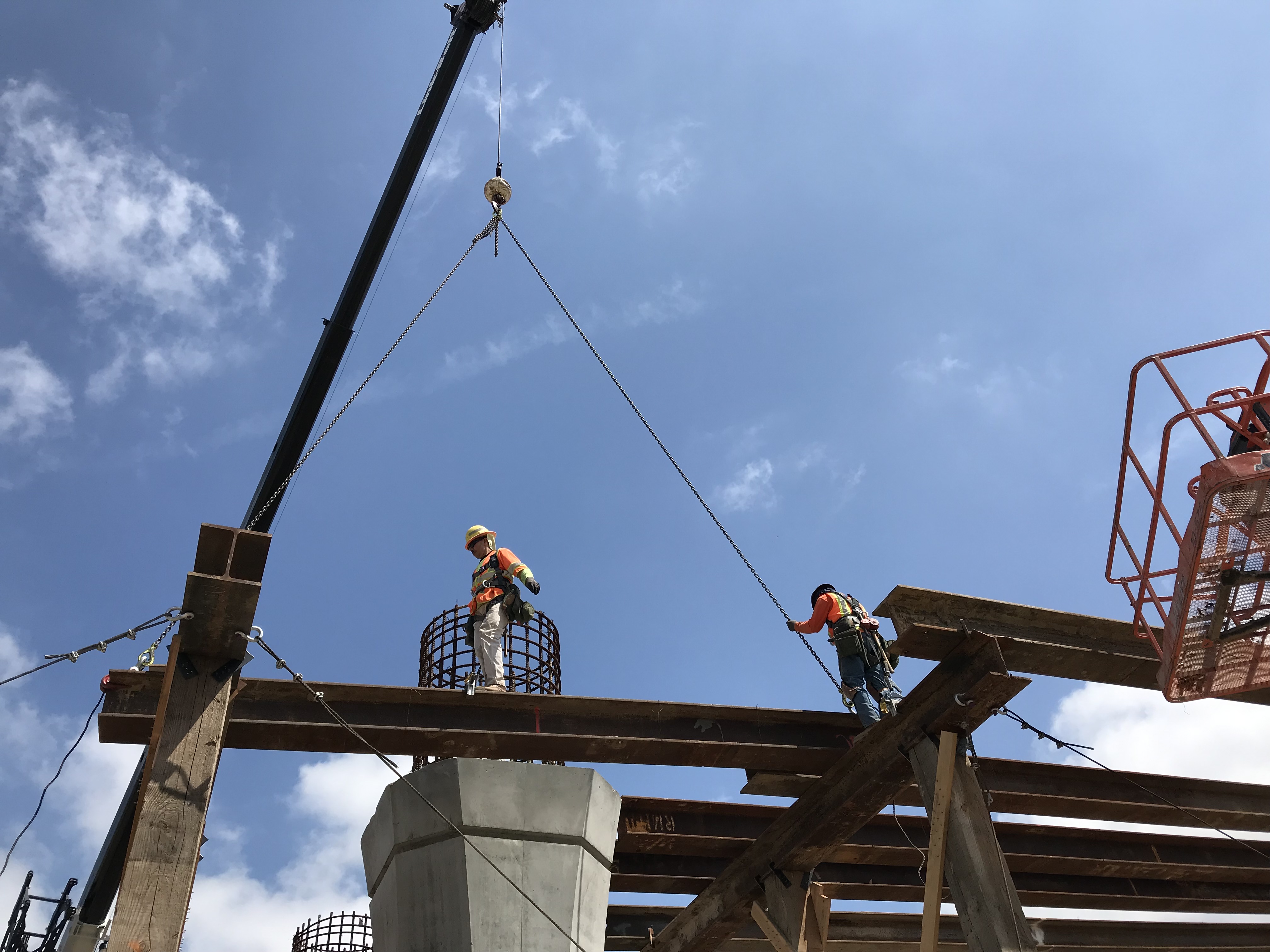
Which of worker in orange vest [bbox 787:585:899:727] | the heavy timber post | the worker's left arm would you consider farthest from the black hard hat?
the heavy timber post

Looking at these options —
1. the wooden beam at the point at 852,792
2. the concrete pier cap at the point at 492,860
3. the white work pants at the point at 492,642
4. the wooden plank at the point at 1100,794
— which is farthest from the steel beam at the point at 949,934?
the concrete pier cap at the point at 492,860

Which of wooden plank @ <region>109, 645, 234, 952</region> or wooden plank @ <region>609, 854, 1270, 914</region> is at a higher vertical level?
wooden plank @ <region>609, 854, 1270, 914</region>

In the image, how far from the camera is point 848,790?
8.50 m

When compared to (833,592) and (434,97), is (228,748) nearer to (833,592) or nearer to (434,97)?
(833,592)

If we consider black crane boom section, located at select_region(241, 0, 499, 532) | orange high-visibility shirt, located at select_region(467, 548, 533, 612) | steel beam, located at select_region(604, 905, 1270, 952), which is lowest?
steel beam, located at select_region(604, 905, 1270, 952)

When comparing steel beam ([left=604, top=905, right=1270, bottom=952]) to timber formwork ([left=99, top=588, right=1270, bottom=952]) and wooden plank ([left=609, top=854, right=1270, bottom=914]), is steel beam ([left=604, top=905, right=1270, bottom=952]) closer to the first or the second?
timber formwork ([left=99, top=588, right=1270, bottom=952])

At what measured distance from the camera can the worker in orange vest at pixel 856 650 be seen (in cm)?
909

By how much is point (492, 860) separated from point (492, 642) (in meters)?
3.01

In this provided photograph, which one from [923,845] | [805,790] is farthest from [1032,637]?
[923,845]

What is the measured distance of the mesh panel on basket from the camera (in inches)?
279

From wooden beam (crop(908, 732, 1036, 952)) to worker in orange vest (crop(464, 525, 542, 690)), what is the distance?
4122mm

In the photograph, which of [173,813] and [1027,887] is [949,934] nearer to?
[1027,887]

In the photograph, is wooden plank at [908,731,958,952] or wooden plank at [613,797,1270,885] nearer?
wooden plank at [908,731,958,952]

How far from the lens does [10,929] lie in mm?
17578
